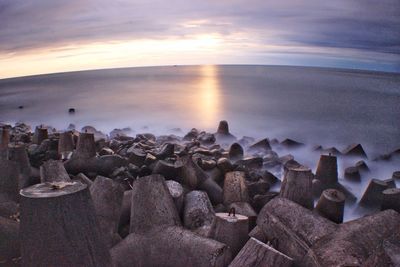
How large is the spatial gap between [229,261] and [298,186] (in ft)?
4.74

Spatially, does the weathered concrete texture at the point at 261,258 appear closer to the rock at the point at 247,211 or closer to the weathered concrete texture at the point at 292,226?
the weathered concrete texture at the point at 292,226

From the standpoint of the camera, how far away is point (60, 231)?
2.53m

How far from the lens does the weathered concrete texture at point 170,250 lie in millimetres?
3297

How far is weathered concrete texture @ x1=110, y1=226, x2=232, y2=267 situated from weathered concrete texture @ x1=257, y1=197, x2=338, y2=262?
0.66m

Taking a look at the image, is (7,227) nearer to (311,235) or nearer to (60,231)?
(60,231)

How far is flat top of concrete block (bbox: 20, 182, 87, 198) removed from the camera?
99.5 inches

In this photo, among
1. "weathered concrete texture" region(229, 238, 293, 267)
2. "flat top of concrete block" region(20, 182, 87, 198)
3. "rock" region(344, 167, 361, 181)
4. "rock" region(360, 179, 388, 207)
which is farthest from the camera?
"rock" region(344, 167, 361, 181)

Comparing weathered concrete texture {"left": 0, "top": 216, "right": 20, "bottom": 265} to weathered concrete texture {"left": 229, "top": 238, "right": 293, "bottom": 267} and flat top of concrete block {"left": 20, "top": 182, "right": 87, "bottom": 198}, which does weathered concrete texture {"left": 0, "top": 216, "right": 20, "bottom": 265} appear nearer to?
flat top of concrete block {"left": 20, "top": 182, "right": 87, "bottom": 198}

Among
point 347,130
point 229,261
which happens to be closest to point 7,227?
point 229,261

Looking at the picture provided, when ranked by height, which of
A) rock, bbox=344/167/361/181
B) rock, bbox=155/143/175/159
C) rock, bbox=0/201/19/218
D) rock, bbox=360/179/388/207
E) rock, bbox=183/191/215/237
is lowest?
rock, bbox=344/167/361/181

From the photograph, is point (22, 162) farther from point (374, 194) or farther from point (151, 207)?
point (374, 194)

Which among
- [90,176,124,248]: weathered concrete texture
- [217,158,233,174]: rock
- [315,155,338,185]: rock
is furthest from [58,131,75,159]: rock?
[315,155,338,185]: rock

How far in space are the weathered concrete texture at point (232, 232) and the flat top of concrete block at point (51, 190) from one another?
56.1 inches

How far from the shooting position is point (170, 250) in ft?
11.6
